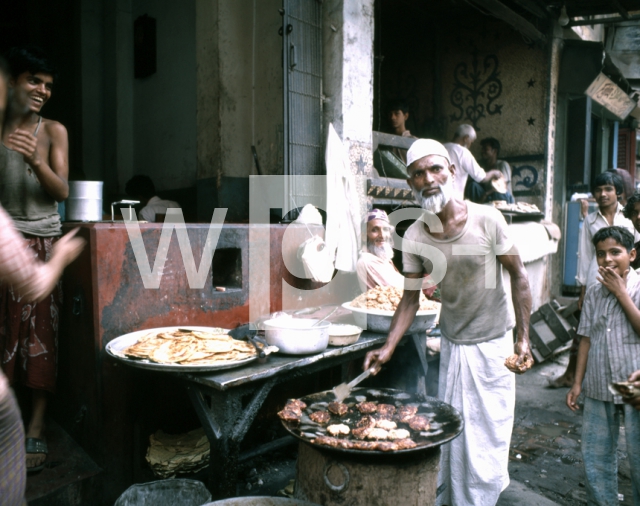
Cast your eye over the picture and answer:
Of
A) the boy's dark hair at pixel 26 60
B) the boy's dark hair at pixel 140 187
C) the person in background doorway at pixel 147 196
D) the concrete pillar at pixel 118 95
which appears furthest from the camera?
the concrete pillar at pixel 118 95

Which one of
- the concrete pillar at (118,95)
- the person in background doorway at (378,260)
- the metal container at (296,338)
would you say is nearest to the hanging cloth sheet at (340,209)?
the person in background doorway at (378,260)

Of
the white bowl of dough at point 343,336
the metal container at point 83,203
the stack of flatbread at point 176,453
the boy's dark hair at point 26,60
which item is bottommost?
the stack of flatbread at point 176,453

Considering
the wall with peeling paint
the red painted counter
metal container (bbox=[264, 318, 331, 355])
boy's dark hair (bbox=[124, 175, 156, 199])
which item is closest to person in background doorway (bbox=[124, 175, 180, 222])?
boy's dark hair (bbox=[124, 175, 156, 199])

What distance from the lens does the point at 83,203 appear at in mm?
3672

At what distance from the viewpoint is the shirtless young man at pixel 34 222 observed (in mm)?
3203

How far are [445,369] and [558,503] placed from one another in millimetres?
1417

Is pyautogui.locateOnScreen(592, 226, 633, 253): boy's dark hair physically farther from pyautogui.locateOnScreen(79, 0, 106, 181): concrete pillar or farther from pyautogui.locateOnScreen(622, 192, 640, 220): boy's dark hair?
pyautogui.locateOnScreen(79, 0, 106, 181): concrete pillar

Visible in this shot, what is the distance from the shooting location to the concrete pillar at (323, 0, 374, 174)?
5238 millimetres

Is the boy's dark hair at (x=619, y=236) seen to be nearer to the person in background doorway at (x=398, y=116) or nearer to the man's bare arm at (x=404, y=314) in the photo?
the man's bare arm at (x=404, y=314)

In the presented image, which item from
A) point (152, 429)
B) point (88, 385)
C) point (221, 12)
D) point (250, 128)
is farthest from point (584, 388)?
point (221, 12)

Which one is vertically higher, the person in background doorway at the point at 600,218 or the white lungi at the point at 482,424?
the person in background doorway at the point at 600,218

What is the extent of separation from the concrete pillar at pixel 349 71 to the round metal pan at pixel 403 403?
2923 millimetres

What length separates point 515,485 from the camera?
13.4 ft

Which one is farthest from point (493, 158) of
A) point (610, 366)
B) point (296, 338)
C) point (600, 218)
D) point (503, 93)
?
point (296, 338)
